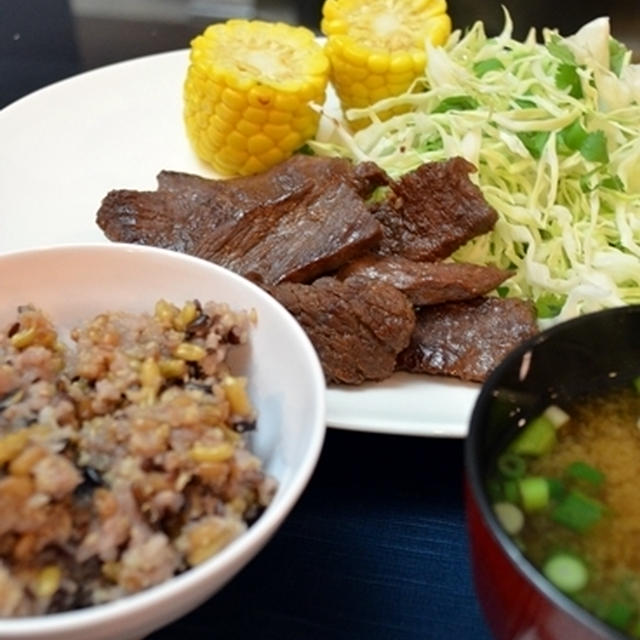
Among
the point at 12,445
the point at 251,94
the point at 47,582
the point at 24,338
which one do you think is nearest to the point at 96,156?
the point at 251,94

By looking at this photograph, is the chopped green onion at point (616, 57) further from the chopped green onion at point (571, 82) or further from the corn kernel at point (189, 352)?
the corn kernel at point (189, 352)

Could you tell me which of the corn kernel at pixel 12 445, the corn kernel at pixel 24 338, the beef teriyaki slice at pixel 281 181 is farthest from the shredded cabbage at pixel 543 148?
the corn kernel at pixel 12 445

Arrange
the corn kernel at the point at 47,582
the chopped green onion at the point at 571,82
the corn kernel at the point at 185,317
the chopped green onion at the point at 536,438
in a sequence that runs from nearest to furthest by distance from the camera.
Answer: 1. the corn kernel at the point at 47,582
2. the chopped green onion at the point at 536,438
3. the corn kernel at the point at 185,317
4. the chopped green onion at the point at 571,82

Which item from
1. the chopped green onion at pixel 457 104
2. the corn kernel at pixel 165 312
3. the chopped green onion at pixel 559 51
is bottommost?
the chopped green onion at pixel 457 104

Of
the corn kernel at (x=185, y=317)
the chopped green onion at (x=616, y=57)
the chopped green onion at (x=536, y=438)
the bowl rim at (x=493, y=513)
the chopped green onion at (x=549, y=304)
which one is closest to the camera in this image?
the bowl rim at (x=493, y=513)

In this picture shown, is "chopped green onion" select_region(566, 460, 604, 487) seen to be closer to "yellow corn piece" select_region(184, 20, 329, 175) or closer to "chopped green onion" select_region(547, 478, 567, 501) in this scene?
"chopped green onion" select_region(547, 478, 567, 501)

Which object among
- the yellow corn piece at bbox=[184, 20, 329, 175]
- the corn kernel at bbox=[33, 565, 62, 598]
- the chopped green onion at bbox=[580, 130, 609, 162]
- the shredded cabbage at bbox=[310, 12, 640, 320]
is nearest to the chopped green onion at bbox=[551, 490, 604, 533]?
the corn kernel at bbox=[33, 565, 62, 598]

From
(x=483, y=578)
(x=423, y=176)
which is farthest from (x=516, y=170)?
(x=483, y=578)
